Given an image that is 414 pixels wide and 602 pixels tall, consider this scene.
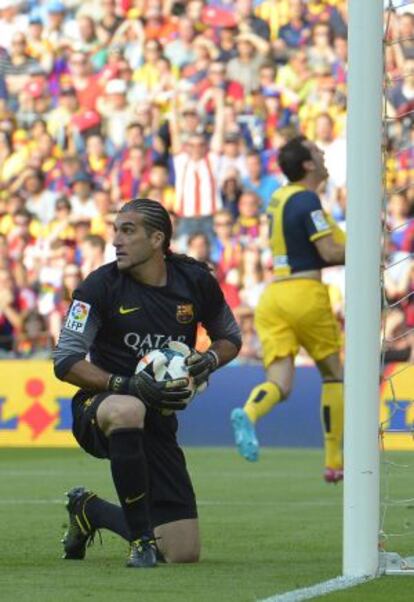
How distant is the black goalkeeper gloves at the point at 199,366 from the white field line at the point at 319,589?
3.48 ft

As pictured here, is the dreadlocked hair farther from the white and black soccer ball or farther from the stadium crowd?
the stadium crowd

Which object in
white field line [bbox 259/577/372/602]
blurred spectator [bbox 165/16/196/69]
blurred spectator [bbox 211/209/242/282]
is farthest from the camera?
blurred spectator [bbox 165/16/196/69]

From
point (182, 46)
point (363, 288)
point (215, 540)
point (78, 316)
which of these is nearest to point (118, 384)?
point (78, 316)

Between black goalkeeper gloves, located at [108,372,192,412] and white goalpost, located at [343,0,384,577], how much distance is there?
88 centimetres

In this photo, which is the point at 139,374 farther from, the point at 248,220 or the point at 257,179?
the point at 257,179

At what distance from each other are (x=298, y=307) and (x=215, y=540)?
12.0 ft

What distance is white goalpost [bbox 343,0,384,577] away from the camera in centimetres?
608

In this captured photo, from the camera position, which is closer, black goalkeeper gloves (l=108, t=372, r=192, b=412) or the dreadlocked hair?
black goalkeeper gloves (l=108, t=372, r=192, b=412)

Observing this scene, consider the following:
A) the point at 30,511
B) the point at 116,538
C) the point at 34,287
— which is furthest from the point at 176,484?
the point at 34,287

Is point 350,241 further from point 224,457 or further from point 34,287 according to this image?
point 34,287

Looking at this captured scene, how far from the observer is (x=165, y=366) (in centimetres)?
679

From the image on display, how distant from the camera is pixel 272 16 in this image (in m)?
22.0

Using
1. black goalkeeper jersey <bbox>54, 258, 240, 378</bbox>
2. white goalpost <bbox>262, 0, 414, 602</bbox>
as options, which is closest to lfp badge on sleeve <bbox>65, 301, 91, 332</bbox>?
black goalkeeper jersey <bbox>54, 258, 240, 378</bbox>

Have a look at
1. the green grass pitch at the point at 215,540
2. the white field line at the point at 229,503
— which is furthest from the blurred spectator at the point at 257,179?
the white field line at the point at 229,503
